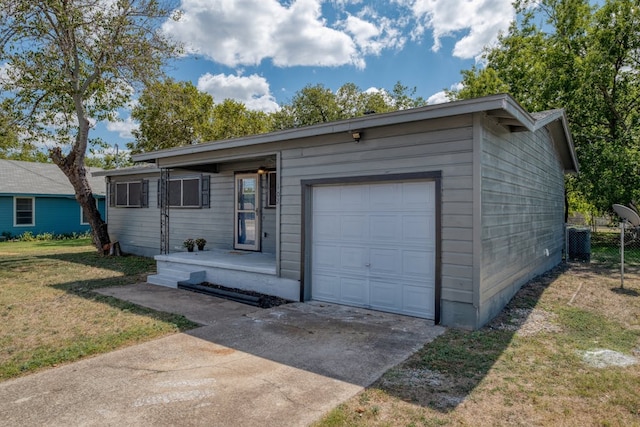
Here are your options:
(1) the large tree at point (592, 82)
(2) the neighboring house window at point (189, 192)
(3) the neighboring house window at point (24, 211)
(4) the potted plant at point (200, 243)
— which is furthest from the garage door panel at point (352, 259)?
(3) the neighboring house window at point (24, 211)

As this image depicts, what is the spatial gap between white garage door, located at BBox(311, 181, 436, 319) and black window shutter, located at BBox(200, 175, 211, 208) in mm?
4812

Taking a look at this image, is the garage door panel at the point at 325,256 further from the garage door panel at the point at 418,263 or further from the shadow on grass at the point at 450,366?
the shadow on grass at the point at 450,366

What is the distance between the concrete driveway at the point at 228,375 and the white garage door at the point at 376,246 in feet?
1.38

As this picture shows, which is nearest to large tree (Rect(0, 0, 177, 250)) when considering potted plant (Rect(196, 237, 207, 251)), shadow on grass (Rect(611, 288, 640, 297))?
potted plant (Rect(196, 237, 207, 251))

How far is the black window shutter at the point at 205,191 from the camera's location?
10.5 meters

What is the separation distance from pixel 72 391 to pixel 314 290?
388 centimetres

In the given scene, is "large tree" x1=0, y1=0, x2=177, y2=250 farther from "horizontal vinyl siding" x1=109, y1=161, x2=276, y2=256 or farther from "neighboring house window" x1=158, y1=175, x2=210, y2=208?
"neighboring house window" x1=158, y1=175, x2=210, y2=208

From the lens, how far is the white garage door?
5.41m

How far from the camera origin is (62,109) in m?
12.9

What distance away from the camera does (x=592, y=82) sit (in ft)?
46.9

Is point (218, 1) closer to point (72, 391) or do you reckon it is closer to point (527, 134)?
point (527, 134)

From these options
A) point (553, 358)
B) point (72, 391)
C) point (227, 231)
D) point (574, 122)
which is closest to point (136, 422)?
point (72, 391)

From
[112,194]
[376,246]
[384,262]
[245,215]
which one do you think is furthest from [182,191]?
[384,262]

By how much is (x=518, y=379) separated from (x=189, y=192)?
9.44 metres
